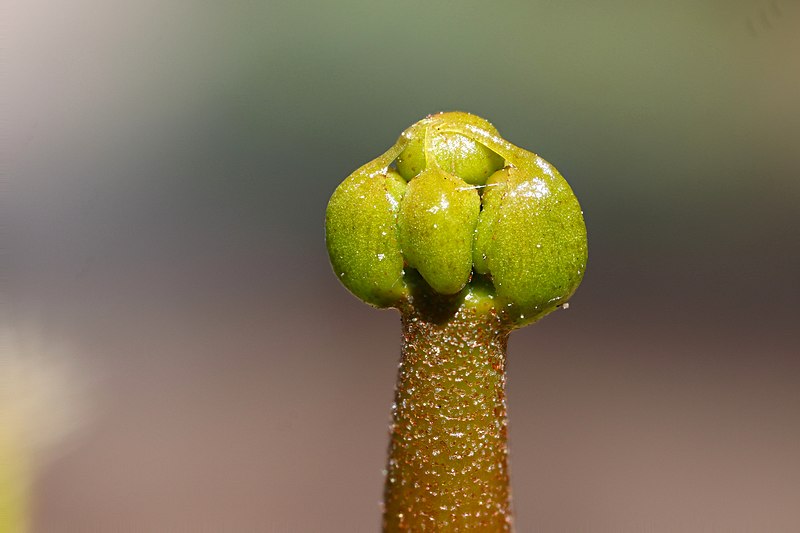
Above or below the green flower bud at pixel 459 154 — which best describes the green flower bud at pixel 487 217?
below

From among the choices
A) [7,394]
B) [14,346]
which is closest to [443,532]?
[7,394]

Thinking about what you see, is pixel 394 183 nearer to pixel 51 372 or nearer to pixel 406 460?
pixel 406 460

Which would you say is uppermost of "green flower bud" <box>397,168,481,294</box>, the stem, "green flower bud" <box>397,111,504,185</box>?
"green flower bud" <box>397,111,504,185</box>

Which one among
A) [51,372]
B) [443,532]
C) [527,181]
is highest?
[51,372]

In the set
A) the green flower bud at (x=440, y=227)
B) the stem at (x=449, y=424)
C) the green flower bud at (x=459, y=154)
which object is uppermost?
the green flower bud at (x=459, y=154)

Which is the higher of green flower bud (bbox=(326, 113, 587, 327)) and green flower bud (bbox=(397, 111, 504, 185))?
green flower bud (bbox=(397, 111, 504, 185))
